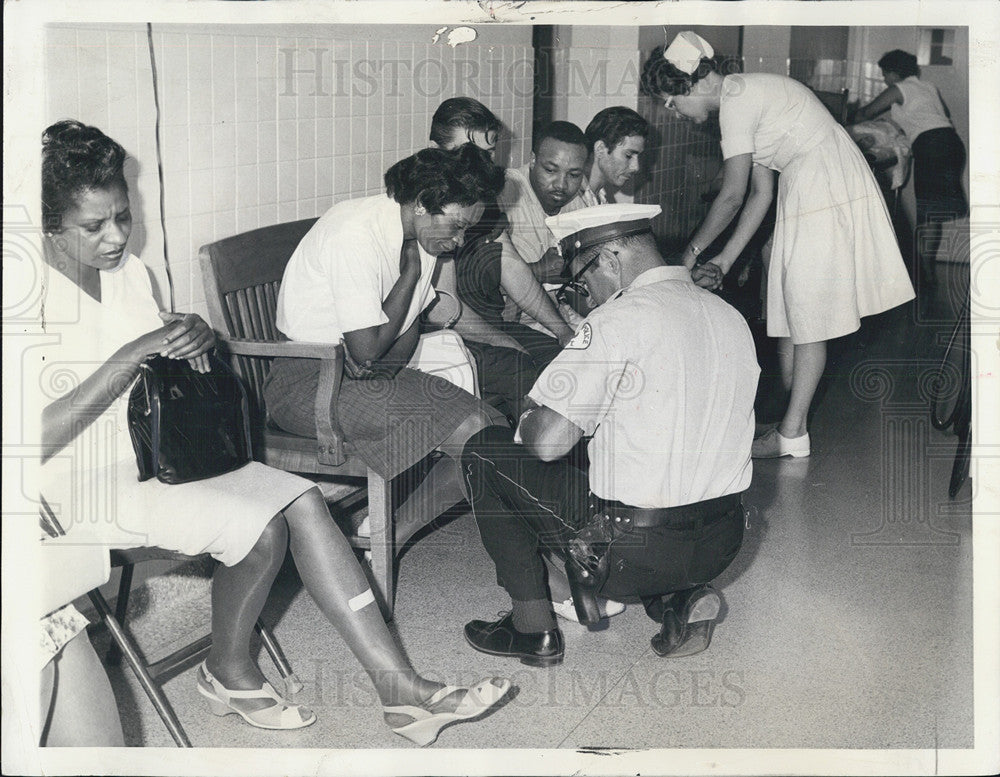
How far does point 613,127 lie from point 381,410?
199cm

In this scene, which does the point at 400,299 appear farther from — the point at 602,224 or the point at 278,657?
the point at 278,657

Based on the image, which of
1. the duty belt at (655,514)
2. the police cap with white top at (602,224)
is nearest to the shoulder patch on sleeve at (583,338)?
the police cap with white top at (602,224)

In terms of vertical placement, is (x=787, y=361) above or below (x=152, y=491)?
below

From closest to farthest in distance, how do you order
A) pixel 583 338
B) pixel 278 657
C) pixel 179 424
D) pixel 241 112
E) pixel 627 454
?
pixel 179 424, pixel 583 338, pixel 627 454, pixel 278 657, pixel 241 112

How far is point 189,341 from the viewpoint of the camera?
2688mm

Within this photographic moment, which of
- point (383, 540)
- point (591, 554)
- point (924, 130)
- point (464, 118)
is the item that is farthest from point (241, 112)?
point (924, 130)

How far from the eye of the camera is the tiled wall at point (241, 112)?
3076 mm

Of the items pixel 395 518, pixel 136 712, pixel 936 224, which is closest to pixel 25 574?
pixel 136 712

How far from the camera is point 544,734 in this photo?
273 cm

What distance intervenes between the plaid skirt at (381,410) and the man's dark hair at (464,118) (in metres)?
1.12

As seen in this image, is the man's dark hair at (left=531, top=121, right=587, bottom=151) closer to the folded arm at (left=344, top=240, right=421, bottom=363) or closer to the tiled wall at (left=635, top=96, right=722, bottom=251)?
the folded arm at (left=344, top=240, right=421, bottom=363)

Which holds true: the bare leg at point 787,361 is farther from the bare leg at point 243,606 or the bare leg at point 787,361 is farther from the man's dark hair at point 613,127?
the bare leg at point 243,606

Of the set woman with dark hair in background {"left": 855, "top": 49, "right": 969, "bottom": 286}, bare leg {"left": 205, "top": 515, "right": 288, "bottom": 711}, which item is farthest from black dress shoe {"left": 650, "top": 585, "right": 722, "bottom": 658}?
woman with dark hair in background {"left": 855, "top": 49, "right": 969, "bottom": 286}

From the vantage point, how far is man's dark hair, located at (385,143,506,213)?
3.38 metres
